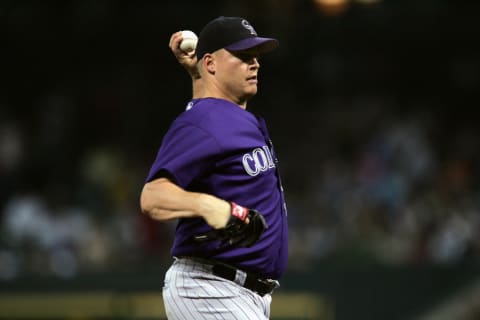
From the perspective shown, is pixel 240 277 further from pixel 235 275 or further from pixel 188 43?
pixel 188 43

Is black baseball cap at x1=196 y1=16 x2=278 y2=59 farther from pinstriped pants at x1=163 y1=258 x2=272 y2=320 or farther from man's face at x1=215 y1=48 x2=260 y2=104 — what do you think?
pinstriped pants at x1=163 y1=258 x2=272 y2=320

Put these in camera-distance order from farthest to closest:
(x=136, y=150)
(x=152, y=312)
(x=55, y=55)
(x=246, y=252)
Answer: (x=55, y=55) → (x=136, y=150) → (x=152, y=312) → (x=246, y=252)

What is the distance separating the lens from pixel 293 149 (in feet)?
38.7

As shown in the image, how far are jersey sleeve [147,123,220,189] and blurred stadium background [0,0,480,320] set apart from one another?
487cm

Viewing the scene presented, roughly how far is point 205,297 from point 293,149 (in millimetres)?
8091

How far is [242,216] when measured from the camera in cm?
343

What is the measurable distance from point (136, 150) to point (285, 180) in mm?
2045

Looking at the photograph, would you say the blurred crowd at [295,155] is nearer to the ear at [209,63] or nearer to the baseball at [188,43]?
the baseball at [188,43]

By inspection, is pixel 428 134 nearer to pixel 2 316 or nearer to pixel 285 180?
pixel 285 180

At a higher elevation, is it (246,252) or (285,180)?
(246,252)

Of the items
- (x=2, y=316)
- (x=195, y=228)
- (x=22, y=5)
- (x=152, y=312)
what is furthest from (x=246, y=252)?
(x=22, y=5)

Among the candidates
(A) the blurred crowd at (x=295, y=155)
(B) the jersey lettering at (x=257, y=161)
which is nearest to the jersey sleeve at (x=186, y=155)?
(B) the jersey lettering at (x=257, y=161)

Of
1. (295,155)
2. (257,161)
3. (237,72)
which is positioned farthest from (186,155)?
(295,155)

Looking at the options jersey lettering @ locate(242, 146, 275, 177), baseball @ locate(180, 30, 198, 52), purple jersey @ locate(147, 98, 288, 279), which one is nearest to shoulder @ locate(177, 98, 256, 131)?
purple jersey @ locate(147, 98, 288, 279)
